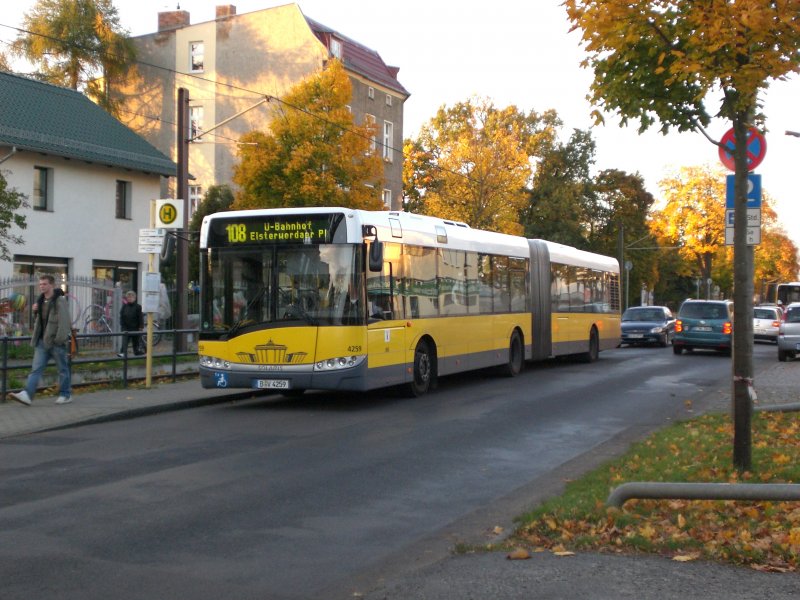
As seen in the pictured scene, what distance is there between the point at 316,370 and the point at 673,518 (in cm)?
840

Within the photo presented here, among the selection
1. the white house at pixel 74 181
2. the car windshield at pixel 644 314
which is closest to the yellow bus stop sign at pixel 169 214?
the white house at pixel 74 181

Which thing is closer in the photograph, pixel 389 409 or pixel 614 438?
pixel 614 438

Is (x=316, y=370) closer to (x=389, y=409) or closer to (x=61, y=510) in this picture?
(x=389, y=409)

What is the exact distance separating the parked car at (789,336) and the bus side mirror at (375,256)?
17225 millimetres

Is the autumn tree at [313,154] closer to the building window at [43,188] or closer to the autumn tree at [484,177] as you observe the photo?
the building window at [43,188]

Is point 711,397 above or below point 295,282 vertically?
below

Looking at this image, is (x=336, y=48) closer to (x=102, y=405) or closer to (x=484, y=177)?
(x=484, y=177)

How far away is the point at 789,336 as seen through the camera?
2762cm

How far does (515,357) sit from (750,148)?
1284 centimetres

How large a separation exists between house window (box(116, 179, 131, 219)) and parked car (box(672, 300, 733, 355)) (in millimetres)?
19244

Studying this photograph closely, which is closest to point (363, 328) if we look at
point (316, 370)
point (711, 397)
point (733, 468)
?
point (316, 370)

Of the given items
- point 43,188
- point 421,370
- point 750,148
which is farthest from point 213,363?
point 43,188

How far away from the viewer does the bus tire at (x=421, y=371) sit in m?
16.6

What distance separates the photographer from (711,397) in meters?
16.6
